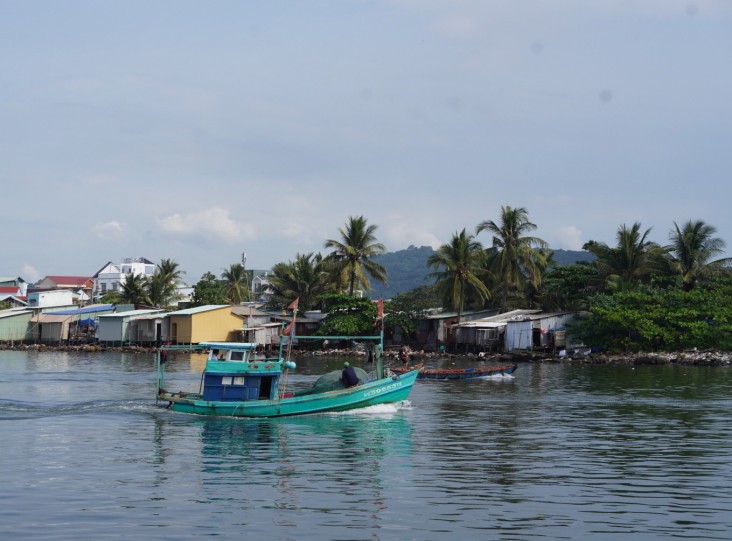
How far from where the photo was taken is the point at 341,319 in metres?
75.1

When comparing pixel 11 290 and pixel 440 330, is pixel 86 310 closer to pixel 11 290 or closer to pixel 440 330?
pixel 440 330

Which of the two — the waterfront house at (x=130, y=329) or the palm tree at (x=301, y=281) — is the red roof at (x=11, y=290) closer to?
the waterfront house at (x=130, y=329)

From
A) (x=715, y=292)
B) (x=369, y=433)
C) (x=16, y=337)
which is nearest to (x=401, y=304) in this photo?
(x=715, y=292)

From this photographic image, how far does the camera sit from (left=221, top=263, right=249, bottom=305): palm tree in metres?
102

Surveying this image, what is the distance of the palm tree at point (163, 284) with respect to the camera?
9588 centimetres

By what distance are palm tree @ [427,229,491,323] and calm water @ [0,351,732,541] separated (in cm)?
3581

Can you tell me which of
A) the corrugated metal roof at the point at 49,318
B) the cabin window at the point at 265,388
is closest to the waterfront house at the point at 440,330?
the corrugated metal roof at the point at 49,318

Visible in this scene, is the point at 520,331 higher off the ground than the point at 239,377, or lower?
higher

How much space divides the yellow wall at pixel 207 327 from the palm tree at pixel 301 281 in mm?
4903

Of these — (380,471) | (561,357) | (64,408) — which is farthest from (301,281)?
(380,471)

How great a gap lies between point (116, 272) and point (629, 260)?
93.9m

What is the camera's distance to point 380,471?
20.1 m

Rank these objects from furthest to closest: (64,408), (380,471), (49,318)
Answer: (49,318) → (64,408) → (380,471)

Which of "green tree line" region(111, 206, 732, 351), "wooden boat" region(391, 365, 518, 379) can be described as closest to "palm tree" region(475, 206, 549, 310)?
"green tree line" region(111, 206, 732, 351)
